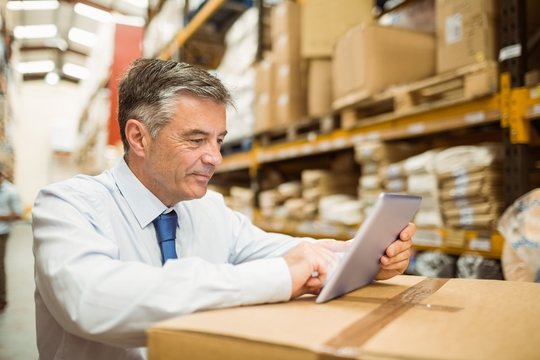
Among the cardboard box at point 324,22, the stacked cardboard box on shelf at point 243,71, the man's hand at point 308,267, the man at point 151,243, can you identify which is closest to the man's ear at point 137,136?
the man at point 151,243

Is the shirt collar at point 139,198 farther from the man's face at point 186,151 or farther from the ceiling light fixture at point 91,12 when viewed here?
the ceiling light fixture at point 91,12

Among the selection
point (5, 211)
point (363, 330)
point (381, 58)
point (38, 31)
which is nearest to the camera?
point (363, 330)

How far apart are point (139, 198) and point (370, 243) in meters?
0.68

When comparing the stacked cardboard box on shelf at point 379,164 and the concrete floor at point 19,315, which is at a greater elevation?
the stacked cardboard box on shelf at point 379,164

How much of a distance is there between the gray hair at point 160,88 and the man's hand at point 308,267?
1.81ft

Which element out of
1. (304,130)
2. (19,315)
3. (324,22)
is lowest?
(19,315)

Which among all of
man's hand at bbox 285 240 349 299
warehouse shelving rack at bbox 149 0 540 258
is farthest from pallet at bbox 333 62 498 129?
man's hand at bbox 285 240 349 299

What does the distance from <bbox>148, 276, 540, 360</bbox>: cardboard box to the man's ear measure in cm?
68

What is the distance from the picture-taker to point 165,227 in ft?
4.41

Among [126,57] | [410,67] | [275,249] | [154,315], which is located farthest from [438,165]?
[126,57]

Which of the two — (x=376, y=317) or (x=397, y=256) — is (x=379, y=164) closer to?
(x=397, y=256)

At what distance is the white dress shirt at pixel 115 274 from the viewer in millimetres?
850

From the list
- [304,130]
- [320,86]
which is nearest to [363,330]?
[320,86]

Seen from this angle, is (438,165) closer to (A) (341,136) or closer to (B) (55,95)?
(A) (341,136)
